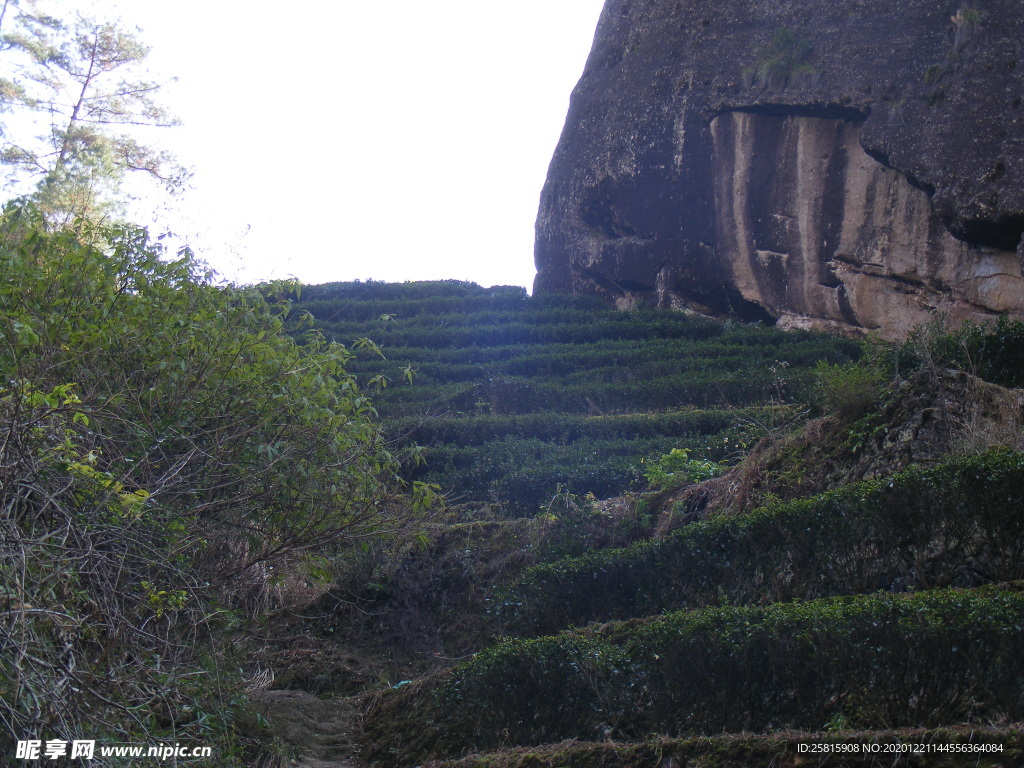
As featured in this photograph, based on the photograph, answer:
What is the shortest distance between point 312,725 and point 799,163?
17763mm

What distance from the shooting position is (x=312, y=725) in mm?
6973

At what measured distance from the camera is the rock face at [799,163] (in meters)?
16.8

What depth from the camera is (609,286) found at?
1022 inches

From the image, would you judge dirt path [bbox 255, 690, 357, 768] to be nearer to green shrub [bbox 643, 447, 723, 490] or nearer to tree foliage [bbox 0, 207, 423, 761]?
tree foliage [bbox 0, 207, 423, 761]

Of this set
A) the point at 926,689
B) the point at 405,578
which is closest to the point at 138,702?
the point at 926,689

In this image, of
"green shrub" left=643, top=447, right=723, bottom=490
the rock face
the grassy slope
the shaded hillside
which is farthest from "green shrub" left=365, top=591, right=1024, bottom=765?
the rock face

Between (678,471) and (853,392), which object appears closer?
(853,392)

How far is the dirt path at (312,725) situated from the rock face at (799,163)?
14755mm

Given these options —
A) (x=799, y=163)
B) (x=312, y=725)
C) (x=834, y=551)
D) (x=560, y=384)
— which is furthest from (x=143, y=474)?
(x=799, y=163)

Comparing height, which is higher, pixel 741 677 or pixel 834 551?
pixel 834 551

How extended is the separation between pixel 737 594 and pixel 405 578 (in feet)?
15.5

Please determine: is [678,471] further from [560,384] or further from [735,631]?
[560,384]

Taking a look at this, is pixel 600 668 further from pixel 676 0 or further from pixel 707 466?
pixel 676 0

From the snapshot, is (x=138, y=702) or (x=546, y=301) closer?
(x=138, y=702)
